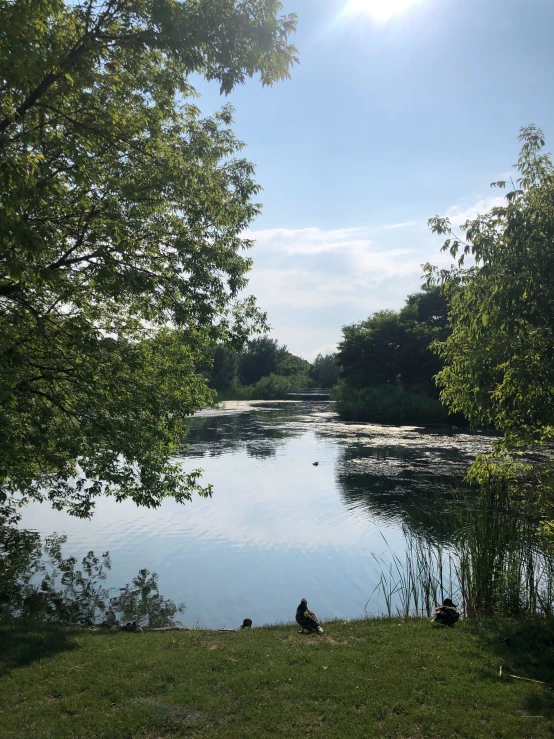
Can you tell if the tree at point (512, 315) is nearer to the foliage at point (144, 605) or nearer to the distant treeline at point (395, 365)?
the foliage at point (144, 605)

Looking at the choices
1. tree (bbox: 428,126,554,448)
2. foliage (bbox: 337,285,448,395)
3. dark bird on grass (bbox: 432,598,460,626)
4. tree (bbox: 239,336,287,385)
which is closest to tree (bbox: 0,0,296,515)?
tree (bbox: 428,126,554,448)

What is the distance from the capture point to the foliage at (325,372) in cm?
12669

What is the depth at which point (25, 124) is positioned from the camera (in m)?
7.89

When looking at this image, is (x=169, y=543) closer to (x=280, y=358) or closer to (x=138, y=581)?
(x=138, y=581)

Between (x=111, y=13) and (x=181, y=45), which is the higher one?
(x=111, y=13)

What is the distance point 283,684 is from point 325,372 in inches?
4796

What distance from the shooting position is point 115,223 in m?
8.98

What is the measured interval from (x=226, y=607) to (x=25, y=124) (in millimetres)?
10945

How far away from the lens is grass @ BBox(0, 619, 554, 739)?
230 inches

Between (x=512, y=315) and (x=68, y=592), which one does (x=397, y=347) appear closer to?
(x=68, y=592)

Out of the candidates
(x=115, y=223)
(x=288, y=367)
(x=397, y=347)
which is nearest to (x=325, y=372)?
(x=288, y=367)

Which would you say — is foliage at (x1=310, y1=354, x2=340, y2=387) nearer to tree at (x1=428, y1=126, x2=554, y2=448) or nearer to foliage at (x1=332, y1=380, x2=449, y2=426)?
foliage at (x1=332, y1=380, x2=449, y2=426)

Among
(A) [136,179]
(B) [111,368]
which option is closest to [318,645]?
(B) [111,368]

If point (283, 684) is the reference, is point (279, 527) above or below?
below
